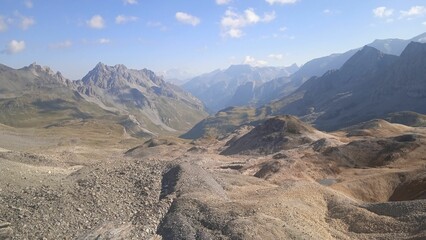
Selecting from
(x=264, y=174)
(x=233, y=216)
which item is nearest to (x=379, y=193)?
(x=264, y=174)

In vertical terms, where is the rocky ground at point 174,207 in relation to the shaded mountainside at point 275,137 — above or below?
above

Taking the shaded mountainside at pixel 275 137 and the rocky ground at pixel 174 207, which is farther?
the shaded mountainside at pixel 275 137

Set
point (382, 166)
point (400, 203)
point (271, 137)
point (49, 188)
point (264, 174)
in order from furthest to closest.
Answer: point (271, 137)
point (382, 166)
point (264, 174)
point (400, 203)
point (49, 188)

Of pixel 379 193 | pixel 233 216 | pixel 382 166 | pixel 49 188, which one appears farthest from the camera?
pixel 382 166

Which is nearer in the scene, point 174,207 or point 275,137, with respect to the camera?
point 174,207

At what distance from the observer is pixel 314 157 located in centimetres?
7306

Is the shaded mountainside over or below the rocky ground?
below

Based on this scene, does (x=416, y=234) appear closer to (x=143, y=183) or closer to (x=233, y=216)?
(x=233, y=216)

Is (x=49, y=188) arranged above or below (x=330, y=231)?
above

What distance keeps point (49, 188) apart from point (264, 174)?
36923mm

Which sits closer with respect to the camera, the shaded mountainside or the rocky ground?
the rocky ground

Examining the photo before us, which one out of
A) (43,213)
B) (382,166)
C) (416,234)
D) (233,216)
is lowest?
(382,166)

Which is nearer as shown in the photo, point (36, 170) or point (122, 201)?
point (122, 201)

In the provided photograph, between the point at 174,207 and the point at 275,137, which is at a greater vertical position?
the point at 174,207
